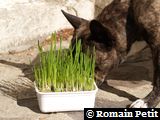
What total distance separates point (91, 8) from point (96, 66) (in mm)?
2026

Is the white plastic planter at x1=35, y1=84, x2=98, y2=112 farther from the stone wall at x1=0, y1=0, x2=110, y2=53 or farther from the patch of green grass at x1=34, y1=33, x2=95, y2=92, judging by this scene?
the stone wall at x1=0, y1=0, x2=110, y2=53

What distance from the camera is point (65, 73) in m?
3.52

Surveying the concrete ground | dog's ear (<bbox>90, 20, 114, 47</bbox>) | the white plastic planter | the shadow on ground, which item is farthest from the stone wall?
the white plastic planter

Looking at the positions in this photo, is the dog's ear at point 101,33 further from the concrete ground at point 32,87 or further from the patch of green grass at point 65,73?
the concrete ground at point 32,87

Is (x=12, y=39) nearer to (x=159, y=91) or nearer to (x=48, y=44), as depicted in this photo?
(x=48, y=44)

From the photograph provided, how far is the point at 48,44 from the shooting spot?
5375mm

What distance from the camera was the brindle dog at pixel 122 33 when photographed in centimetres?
371

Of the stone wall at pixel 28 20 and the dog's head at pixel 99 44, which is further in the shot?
the stone wall at pixel 28 20

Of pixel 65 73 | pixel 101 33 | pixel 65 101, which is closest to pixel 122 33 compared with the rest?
pixel 101 33

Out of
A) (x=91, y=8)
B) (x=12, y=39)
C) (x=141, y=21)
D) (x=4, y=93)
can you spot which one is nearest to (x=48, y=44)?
(x=12, y=39)

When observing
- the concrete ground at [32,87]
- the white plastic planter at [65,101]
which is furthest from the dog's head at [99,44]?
the white plastic planter at [65,101]

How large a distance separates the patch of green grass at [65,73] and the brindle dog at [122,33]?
0.35 metres

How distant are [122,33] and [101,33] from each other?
21 cm

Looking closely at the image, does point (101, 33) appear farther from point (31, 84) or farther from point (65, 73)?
point (31, 84)
